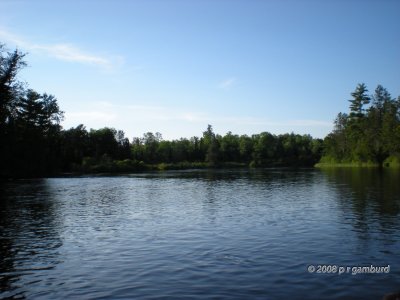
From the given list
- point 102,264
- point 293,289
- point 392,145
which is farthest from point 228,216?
point 392,145

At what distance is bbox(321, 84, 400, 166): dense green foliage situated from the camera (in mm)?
129125

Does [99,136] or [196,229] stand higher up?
[99,136]

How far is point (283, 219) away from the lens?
97.9ft

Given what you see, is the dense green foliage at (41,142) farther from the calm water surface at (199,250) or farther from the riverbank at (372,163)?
the riverbank at (372,163)

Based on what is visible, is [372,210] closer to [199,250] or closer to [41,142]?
[199,250]

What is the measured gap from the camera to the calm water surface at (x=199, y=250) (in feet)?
48.6

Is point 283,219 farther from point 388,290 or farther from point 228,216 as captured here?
point 388,290

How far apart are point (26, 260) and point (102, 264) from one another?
4161 millimetres

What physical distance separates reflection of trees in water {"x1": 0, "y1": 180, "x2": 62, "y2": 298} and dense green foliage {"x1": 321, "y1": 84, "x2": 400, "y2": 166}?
11858cm

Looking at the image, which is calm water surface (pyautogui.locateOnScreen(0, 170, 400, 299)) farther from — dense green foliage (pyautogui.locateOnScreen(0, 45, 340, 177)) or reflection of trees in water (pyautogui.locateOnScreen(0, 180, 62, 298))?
dense green foliage (pyautogui.locateOnScreen(0, 45, 340, 177))

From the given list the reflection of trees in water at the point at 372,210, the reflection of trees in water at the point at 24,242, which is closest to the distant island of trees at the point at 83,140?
the reflection of trees in water at the point at 24,242

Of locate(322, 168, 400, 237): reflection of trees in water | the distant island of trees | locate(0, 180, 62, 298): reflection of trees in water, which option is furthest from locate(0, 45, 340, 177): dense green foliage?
locate(322, 168, 400, 237): reflection of trees in water

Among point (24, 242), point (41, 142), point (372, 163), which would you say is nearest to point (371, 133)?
point (372, 163)

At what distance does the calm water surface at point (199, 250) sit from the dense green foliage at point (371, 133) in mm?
101788
